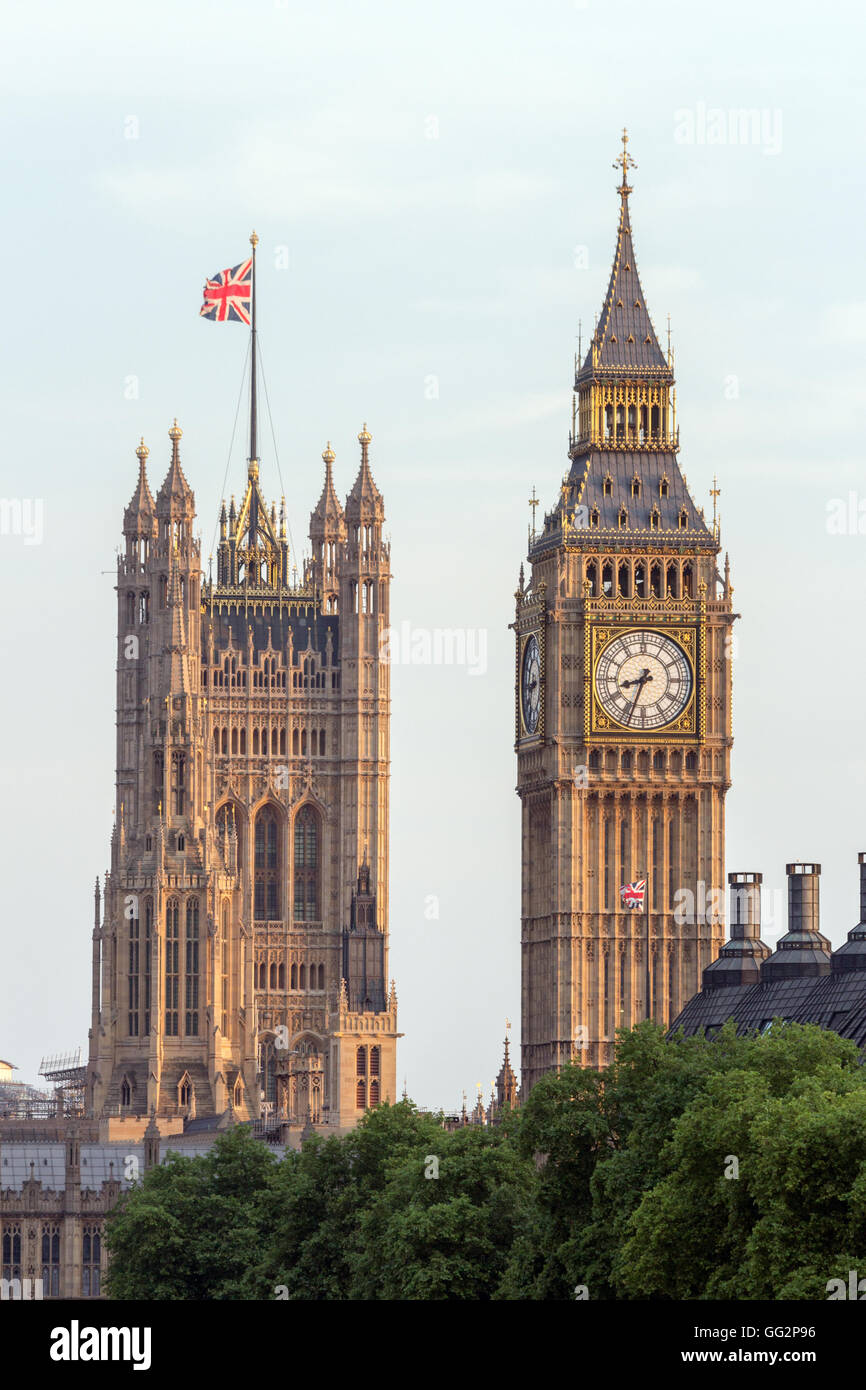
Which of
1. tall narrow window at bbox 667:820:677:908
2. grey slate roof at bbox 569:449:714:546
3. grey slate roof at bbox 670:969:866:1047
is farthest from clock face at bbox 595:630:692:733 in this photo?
grey slate roof at bbox 670:969:866:1047

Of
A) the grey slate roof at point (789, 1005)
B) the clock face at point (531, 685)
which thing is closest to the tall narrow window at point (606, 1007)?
the grey slate roof at point (789, 1005)

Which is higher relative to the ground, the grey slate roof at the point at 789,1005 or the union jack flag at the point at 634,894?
the union jack flag at the point at 634,894

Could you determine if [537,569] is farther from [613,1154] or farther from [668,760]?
[613,1154]

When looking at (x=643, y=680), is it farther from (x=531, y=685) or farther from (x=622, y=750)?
(x=531, y=685)

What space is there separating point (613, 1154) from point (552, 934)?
69.8 m

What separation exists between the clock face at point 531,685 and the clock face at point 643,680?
2954 mm

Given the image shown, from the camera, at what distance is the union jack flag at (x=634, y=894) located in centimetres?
18425

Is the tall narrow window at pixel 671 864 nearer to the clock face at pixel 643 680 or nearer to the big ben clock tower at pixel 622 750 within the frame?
the big ben clock tower at pixel 622 750

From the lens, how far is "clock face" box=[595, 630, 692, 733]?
604 ft

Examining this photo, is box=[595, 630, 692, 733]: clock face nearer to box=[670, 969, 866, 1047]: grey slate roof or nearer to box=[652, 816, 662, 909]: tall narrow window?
box=[652, 816, 662, 909]: tall narrow window

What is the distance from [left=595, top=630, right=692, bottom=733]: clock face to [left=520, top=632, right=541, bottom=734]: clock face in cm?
295
